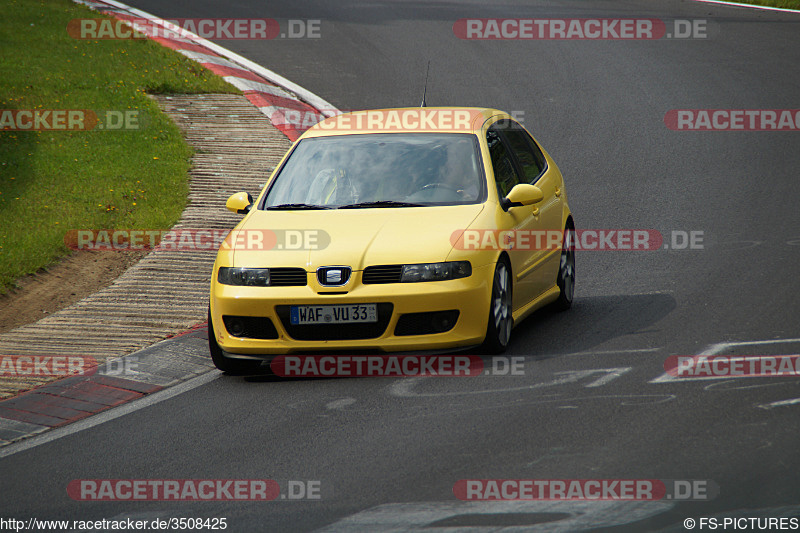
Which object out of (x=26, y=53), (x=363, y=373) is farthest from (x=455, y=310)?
(x=26, y=53)

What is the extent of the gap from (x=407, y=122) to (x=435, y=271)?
2042 millimetres

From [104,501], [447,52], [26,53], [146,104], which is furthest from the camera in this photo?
[447,52]

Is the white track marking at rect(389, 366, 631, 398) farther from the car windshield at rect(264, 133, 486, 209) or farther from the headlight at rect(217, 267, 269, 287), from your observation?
the car windshield at rect(264, 133, 486, 209)

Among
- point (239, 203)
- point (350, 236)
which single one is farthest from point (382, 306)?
point (239, 203)

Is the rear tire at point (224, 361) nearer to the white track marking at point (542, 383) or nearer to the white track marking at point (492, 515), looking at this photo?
the white track marking at point (542, 383)

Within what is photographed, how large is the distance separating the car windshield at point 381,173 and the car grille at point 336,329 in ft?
3.65

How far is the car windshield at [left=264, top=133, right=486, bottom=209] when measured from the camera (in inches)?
331

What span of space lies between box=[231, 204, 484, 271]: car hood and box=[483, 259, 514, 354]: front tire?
0.44m

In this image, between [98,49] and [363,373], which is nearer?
[363,373]

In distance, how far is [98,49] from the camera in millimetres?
20062

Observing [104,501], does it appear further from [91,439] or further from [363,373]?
[363,373]

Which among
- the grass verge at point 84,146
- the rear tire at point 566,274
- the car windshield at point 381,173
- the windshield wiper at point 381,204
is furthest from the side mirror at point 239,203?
the grass verge at point 84,146

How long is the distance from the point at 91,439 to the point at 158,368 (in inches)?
61.4

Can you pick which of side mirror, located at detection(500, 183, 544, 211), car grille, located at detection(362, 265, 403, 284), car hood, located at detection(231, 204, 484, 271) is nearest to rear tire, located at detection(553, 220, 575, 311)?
side mirror, located at detection(500, 183, 544, 211)
